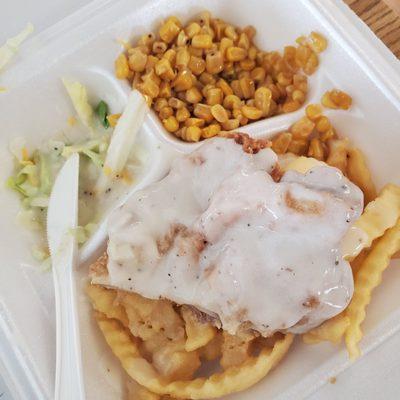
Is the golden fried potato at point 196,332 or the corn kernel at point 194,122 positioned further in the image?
the corn kernel at point 194,122

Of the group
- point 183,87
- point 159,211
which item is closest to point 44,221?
point 159,211

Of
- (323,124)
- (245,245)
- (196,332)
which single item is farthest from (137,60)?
(196,332)

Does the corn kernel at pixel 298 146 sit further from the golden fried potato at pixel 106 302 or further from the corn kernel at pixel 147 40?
the golden fried potato at pixel 106 302

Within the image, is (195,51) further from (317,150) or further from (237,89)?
(317,150)

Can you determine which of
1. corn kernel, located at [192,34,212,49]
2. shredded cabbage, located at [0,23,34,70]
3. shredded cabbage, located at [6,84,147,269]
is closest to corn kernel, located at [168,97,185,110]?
shredded cabbage, located at [6,84,147,269]

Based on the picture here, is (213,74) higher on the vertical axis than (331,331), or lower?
higher

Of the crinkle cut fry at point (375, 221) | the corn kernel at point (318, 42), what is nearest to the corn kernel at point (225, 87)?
the corn kernel at point (318, 42)

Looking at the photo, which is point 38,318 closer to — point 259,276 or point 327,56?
point 259,276
